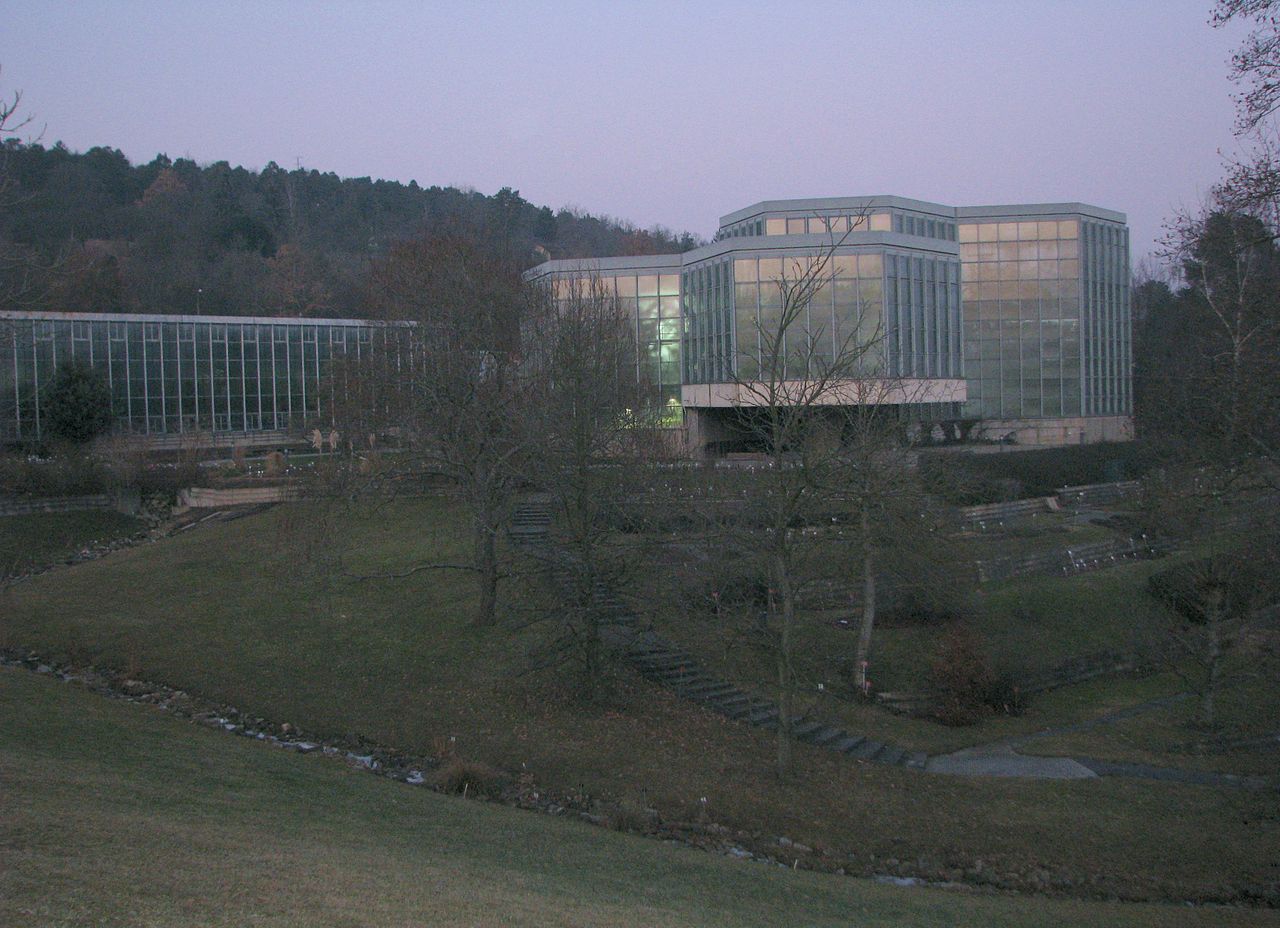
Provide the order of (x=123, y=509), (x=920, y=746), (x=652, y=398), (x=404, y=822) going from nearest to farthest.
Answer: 1. (x=404, y=822)
2. (x=920, y=746)
3. (x=652, y=398)
4. (x=123, y=509)

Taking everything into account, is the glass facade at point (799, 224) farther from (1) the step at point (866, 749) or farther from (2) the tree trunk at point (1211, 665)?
(1) the step at point (866, 749)

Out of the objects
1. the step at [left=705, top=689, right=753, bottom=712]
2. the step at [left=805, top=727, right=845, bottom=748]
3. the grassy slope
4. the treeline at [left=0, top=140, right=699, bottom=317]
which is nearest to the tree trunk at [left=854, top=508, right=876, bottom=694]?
the step at [left=805, top=727, right=845, bottom=748]

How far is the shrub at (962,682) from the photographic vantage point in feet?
75.5

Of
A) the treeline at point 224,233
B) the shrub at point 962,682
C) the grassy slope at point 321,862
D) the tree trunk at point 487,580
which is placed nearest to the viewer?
the grassy slope at point 321,862

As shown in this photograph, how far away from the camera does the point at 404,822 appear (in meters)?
12.4

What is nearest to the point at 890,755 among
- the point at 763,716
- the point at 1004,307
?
the point at 763,716

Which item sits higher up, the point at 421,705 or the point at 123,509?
the point at 123,509

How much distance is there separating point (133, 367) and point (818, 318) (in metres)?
40.5

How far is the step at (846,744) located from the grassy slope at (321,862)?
6.90 m

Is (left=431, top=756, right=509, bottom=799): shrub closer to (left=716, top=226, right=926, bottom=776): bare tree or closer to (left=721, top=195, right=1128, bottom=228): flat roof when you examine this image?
(left=716, top=226, right=926, bottom=776): bare tree

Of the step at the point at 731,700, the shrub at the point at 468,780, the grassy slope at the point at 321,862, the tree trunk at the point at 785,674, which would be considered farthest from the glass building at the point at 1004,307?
the grassy slope at the point at 321,862

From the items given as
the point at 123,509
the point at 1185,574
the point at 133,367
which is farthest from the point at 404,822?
the point at 133,367

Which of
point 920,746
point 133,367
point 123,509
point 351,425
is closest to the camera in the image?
point 920,746

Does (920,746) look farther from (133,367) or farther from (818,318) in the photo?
(133,367)
